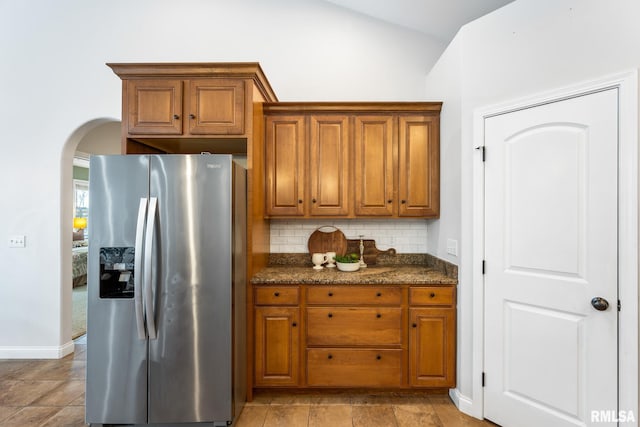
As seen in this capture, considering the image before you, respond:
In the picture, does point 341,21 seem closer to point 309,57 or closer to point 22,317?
A: point 309,57

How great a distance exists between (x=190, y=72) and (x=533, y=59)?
239 centimetres

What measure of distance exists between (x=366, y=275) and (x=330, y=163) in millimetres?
1038

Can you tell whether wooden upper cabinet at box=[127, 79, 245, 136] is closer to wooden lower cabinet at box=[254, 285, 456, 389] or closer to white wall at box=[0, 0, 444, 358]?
white wall at box=[0, 0, 444, 358]

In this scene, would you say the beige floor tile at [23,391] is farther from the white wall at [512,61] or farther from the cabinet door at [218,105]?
the white wall at [512,61]

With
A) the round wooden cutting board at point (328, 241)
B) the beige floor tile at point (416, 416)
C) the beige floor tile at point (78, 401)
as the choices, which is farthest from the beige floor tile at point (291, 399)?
the beige floor tile at point (78, 401)

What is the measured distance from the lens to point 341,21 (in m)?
3.20

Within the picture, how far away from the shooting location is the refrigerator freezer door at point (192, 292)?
2021 millimetres

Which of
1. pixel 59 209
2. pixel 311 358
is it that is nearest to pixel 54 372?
pixel 59 209

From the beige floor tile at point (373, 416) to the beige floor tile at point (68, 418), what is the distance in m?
1.90

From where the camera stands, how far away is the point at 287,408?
92.7 inches

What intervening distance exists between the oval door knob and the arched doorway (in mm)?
4137

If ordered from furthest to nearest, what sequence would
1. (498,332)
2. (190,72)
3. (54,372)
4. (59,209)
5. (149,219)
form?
(59,209)
(54,372)
(190,72)
(498,332)
(149,219)

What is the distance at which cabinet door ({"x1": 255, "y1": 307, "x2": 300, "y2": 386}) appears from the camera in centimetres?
244

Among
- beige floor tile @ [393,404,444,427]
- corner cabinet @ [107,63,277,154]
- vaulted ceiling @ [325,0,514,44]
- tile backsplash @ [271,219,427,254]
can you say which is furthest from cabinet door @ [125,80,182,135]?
beige floor tile @ [393,404,444,427]
